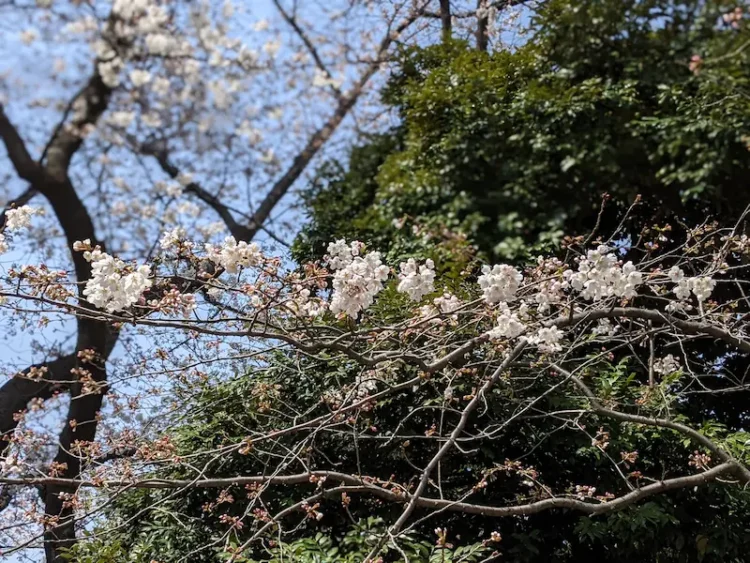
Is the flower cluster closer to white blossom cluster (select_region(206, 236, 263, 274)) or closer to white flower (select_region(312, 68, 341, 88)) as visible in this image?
white blossom cluster (select_region(206, 236, 263, 274))

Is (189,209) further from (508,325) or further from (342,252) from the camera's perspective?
(508,325)

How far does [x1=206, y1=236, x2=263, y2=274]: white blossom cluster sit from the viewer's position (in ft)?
6.72

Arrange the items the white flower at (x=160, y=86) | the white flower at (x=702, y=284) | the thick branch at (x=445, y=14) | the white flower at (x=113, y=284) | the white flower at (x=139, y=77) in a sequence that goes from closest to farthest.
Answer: the white flower at (x=113, y=284) < the white flower at (x=702, y=284) < the white flower at (x=139, y=77) < the white flower at (x=160, y=86) < the thick branch at (x=445, y=14)

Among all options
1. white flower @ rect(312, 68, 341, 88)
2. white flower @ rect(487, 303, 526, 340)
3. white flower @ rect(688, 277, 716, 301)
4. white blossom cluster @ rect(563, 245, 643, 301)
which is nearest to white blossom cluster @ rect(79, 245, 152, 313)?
white flower @ rect(487, 303, 526, 340)

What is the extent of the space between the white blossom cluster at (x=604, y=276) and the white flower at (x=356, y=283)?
626 mm

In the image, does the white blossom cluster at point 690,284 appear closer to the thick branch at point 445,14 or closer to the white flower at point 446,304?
the white flower at point 446,304

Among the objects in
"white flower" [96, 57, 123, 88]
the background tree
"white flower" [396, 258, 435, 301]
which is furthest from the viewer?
"white flower" [96, 57, 123, 88]

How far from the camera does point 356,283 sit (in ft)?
6.35

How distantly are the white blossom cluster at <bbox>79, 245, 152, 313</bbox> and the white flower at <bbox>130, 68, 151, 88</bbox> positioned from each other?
58.4 inches

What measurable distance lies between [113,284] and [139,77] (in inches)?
64.3

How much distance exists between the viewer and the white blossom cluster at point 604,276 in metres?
1.96

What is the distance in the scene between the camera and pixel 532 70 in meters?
2.99

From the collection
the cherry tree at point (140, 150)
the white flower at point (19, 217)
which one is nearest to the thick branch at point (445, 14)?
the cherry tree at point (140, 150)

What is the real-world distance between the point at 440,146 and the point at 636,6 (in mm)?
974
